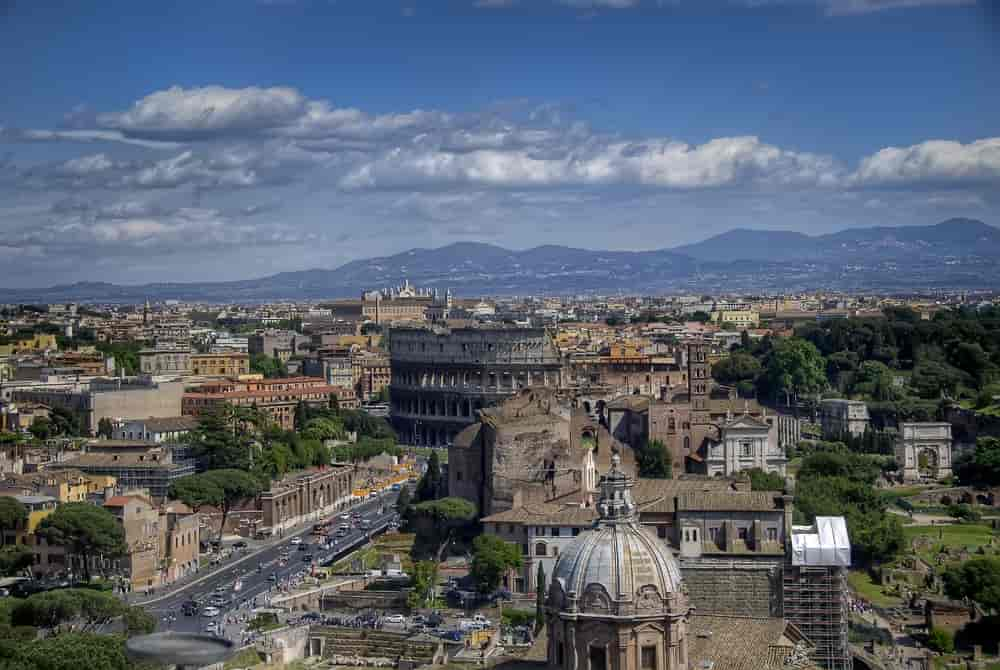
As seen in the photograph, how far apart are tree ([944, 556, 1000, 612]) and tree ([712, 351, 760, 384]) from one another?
59.5 meters

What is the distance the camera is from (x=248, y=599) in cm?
5034

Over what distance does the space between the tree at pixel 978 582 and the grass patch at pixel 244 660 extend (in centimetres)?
1951

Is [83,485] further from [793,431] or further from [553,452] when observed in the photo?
[793,431]

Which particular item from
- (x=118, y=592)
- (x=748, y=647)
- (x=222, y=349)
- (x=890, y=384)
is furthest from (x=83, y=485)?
(x=222, y=349)

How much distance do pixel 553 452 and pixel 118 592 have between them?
13.6 m

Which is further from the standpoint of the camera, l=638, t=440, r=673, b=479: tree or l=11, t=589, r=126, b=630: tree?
l=638, t=440, r=673, b=479: tree

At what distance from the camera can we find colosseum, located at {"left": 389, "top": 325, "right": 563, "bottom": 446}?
3935 inches

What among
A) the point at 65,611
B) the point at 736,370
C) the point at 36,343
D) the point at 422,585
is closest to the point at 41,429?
the point at 422,585

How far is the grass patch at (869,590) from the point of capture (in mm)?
50125

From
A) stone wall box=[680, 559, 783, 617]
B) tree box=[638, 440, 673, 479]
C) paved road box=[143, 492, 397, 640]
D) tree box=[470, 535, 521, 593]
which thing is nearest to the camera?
stone wall box=[680, 559, 783, 617]

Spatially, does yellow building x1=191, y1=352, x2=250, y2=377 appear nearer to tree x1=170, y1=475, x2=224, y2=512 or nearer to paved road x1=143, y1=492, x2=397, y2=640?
paved road x1=143, y1=492, x2=397, y2=640

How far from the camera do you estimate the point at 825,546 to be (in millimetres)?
39469

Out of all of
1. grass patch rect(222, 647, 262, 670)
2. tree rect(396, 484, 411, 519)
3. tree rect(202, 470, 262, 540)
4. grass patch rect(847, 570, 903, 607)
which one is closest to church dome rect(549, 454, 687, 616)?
grass patch rect(222, 647, 262, 670)

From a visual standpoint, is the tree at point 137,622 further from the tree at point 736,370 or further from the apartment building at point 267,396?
the tree at point 736,370
